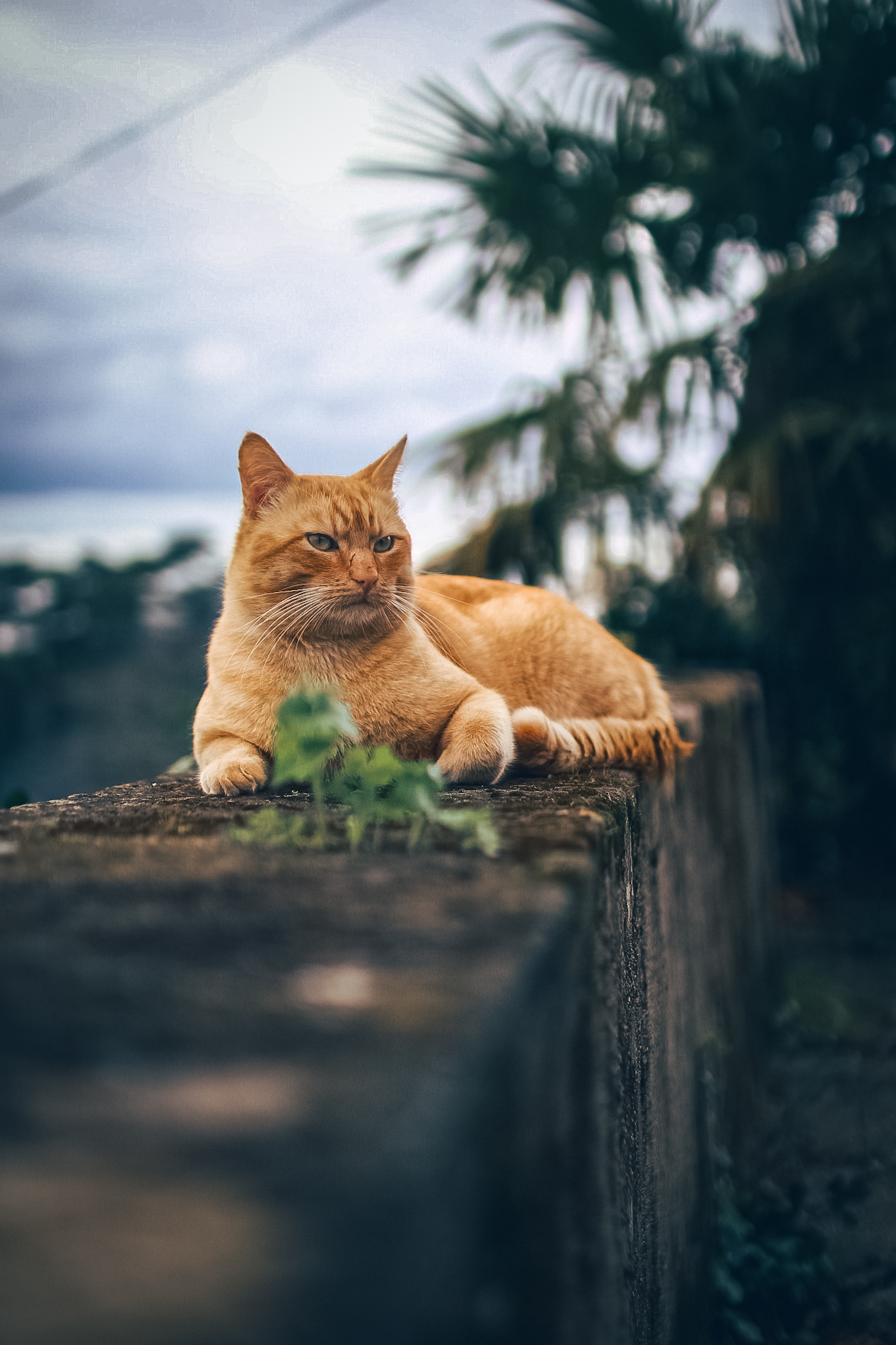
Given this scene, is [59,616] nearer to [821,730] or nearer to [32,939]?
[821,730]

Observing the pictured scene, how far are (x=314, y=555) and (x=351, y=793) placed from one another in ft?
2.24

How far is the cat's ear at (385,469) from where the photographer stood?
1853 millimetres

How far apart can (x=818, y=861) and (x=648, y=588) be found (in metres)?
2.12

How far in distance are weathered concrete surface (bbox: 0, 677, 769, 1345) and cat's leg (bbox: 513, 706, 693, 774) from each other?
0.52 metres

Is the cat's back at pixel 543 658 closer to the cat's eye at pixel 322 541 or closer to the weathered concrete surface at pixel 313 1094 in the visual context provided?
the cat's eye at pixel 322 541

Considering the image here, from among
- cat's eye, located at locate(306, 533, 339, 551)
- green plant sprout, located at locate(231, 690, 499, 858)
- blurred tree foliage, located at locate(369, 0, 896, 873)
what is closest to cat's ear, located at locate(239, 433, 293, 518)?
cat's eye, located at locate(306, 533, 339, 551)

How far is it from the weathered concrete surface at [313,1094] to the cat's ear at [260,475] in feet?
2.69

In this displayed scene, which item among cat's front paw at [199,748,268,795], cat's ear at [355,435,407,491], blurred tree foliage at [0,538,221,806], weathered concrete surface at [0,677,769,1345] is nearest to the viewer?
weathered concrete surface at [0,677,769,1345]

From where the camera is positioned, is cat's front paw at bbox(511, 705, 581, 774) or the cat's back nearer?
cat's front paw at bbox(511, 705, 581, 774)

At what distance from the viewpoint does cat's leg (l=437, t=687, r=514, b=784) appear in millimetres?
1476

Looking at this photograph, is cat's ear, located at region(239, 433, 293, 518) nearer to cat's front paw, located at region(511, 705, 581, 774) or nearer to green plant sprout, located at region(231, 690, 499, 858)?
cat's front paw, located at region(511, 705, 581, 774)

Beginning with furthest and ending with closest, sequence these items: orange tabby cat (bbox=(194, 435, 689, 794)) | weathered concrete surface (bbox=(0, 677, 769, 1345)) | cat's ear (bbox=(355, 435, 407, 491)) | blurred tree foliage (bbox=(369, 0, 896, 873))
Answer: blurred tree foliage (bbox=(369, 0, 896, 873))
cat's ear (bbox=(355, 435, 407, 491))
orange tabby cat (bbox=(194, 435, 689, 794))
weathered concrete surface (bbox=(0, 677, 769, 1345))

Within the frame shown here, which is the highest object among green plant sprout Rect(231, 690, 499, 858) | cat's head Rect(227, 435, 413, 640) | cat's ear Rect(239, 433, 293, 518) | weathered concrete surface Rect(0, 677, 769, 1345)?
cat's ear Rect(239, 433, 293, 518)

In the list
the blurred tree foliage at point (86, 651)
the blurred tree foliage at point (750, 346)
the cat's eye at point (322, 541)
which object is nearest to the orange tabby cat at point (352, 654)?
the cat's eye at point (322, 541)
